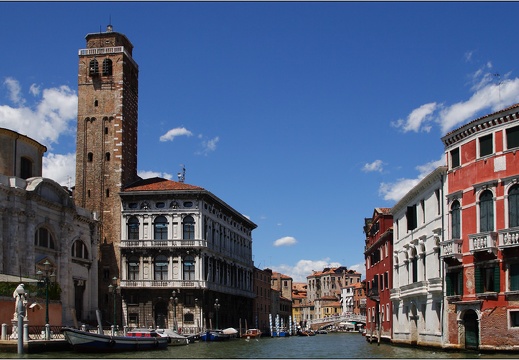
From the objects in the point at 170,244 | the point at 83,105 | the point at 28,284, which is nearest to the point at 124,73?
the point at 83,105

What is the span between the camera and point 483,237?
95.9 feet

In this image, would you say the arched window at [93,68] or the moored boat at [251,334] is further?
the moored boat at [251,334]

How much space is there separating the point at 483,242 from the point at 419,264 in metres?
8.39

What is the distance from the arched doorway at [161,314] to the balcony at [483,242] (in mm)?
33583

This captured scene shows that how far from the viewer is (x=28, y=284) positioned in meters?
37.8

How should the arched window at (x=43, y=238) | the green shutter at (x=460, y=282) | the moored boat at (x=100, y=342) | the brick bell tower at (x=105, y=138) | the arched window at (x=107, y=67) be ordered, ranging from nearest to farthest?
the green shutter at (x=460, y=282), the moored boat at (x=100, y=342), the arched window at (x=43, y=238), the brick bell tower at (x=105, y=138), the arched window at (x=107, y=67)

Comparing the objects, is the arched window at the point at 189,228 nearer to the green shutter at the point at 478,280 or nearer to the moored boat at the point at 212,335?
the moored boat at the point at 212,335

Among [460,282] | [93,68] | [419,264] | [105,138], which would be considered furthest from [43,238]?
[460,282]

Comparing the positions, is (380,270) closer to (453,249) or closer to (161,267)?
(161,267)

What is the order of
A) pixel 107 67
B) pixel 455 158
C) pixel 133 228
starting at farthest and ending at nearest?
pixel 107 67 < pixel 133 228 < pixel 455 158

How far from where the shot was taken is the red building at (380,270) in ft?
154

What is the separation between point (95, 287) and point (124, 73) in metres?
17.4

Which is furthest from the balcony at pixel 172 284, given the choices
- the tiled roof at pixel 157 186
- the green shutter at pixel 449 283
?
the green shutter at pixel 449 283

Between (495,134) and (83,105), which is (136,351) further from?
(83,105)
